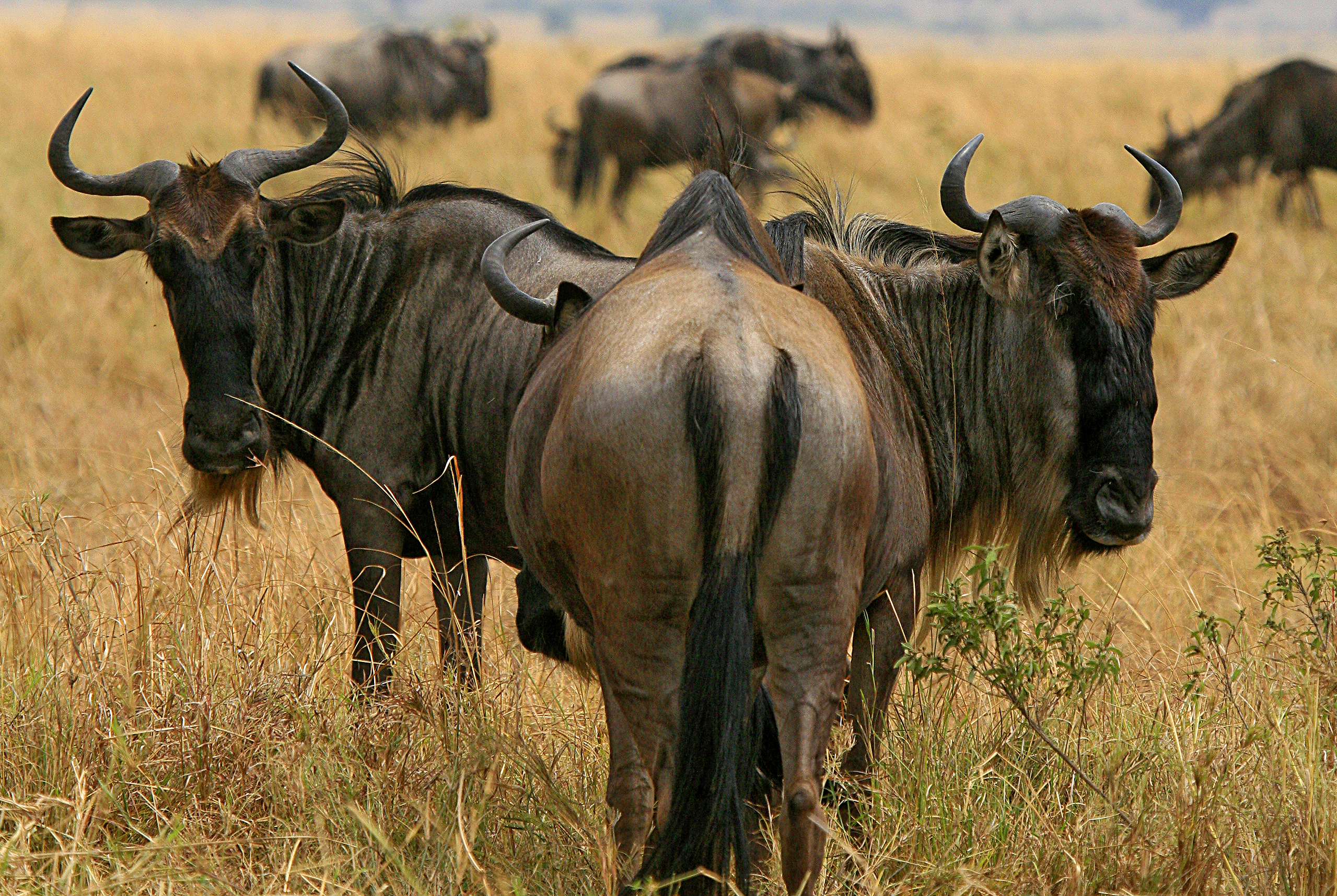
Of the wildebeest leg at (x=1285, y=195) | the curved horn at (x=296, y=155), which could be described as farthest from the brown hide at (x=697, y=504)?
the wildebeest leg at (x=1285, y=195)

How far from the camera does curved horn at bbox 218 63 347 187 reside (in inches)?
138

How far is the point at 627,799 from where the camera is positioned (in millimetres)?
2289

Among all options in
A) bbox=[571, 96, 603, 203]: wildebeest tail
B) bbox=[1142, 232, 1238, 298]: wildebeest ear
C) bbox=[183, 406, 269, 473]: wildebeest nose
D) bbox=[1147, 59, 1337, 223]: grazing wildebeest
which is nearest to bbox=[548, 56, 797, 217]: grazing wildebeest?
bbox=[571, 96, 603, 203]: wildebeest tail

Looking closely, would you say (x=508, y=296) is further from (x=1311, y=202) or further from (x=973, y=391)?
(x=1311, y=202)

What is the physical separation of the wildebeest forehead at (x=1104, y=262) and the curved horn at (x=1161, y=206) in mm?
73

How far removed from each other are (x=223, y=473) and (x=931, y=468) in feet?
6.30

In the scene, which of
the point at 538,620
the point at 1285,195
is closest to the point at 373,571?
the point at 538,620

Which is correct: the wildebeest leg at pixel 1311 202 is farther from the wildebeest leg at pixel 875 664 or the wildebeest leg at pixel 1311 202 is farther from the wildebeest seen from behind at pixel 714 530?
the wildebeest seen from behind at pixel 714 530

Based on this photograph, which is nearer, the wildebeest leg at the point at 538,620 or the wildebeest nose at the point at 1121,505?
the wildebeest nose at the point at 1121,505

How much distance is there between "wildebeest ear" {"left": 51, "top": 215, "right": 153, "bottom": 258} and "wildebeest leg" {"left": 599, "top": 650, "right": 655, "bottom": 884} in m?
2.04

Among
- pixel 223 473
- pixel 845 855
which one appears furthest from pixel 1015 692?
pixel 223 473

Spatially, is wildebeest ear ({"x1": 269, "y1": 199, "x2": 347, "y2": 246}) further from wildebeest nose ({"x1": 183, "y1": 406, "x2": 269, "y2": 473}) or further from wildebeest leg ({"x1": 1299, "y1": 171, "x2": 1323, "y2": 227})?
wildebeest leg ({"x1": 1299, "y1": 171, "x2": 1323, "y2": 227})

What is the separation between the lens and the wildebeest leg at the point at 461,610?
3195 millimetres

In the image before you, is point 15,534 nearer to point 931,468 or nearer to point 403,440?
point 403,440
